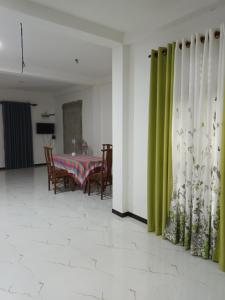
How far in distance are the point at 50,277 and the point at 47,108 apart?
7.33 metres

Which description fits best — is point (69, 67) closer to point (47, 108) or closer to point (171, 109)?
point (171, 109)

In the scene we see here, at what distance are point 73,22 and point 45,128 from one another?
6127mm

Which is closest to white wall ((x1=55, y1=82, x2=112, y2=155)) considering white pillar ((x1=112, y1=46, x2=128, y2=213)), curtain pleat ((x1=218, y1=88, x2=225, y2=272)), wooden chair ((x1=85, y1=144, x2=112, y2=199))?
wooden chair ((x1=85, y1=144, x2=112, y2=199))

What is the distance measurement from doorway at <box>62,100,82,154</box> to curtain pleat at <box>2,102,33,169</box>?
1.28 meters

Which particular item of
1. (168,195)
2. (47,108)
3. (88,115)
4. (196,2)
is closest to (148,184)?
(168,195)

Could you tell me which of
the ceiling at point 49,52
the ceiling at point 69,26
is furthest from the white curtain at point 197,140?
the ceiling at point 49,52

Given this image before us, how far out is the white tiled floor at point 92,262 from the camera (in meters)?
1.95

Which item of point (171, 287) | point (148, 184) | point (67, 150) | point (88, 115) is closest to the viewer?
point (171, 287)

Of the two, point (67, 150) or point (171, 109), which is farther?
point (67, 150)

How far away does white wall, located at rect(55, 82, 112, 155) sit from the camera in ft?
20.4

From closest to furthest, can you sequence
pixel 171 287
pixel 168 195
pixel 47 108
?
pixel 171 287, pixel 168 195, pixel 47 108

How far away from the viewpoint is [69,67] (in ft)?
16.9

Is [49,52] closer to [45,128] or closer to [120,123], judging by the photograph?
[120,123]

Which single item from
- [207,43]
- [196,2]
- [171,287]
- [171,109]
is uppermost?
[196,2]
